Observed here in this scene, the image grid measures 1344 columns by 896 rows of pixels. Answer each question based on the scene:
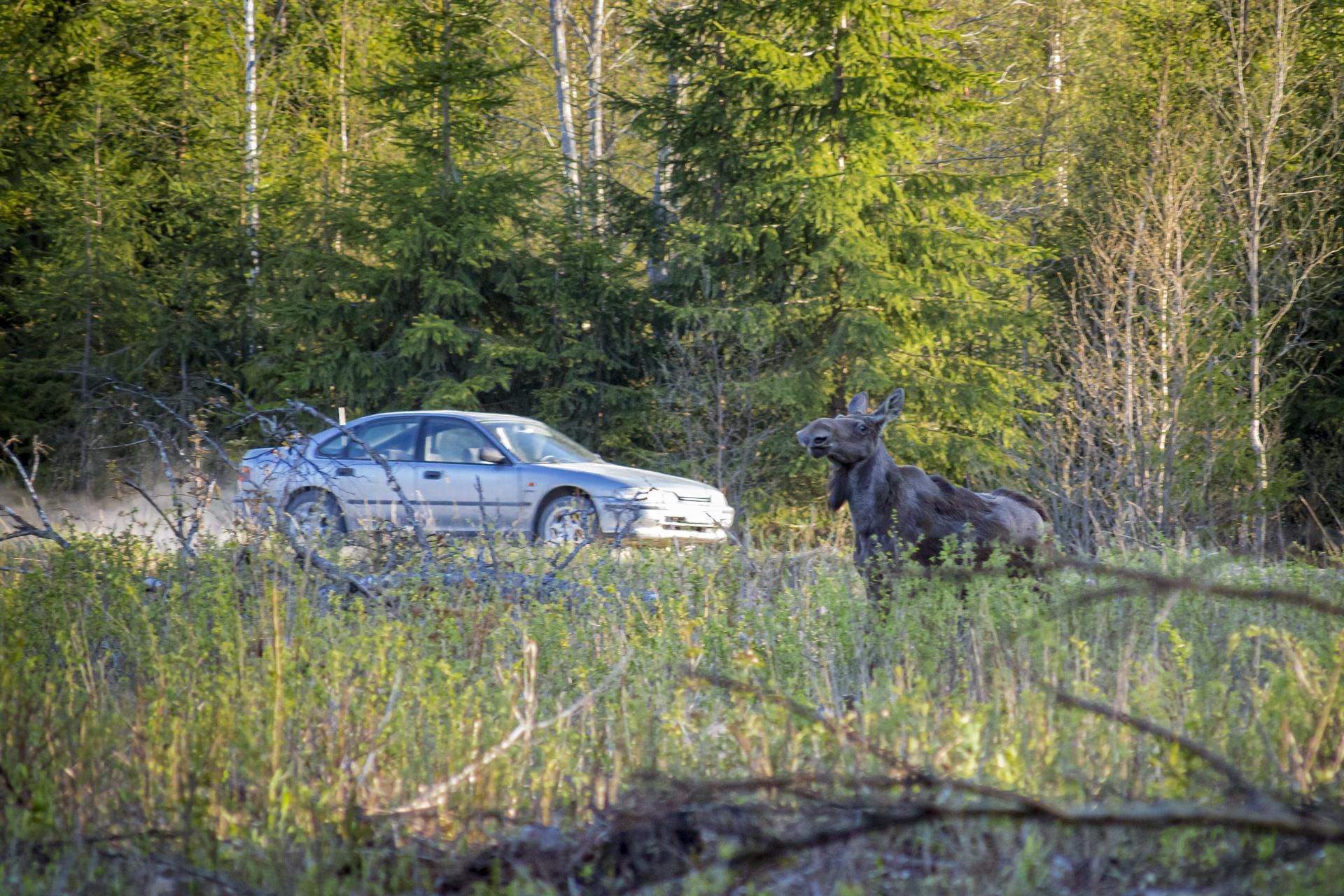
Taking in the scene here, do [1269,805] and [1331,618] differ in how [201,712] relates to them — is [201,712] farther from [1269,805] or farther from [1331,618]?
[1331,618]

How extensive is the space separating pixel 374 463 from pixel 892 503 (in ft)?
25.6

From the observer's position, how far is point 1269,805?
2.82 m

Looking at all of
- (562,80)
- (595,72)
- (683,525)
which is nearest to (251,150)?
(562,80)

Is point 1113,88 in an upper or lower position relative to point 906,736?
upper

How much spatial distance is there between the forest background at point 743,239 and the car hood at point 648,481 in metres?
2.43

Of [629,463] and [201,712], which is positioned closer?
[201,712]

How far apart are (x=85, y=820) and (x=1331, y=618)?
503 centimetres

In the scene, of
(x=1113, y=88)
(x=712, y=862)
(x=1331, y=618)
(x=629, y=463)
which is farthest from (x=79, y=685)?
(x=1113, y=88)

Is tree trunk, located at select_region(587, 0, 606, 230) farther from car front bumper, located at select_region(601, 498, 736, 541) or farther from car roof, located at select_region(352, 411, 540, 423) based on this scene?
car front bumper, located at select_region(601, 498, 736, 541)

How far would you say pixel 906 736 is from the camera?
3867mm

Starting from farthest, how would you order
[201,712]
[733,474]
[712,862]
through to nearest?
[733,474] < [201,712] < [712,862]

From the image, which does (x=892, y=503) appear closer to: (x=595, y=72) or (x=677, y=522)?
(x=677, y=522)

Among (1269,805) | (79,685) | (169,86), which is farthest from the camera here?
(169,86)

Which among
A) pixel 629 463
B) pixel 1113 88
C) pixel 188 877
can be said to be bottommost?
pixel 188 877
